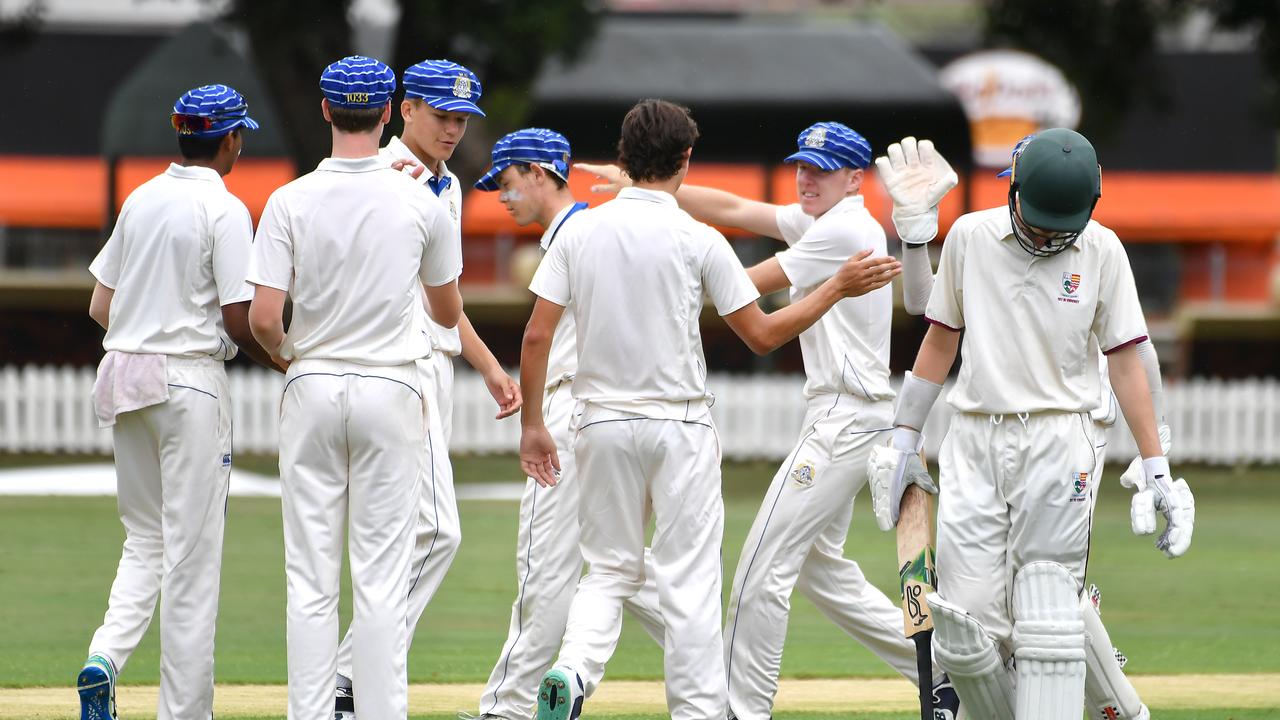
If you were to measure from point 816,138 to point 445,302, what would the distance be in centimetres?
185

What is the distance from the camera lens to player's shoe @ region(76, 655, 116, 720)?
19.3ft

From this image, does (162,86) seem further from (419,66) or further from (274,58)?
(419,66)

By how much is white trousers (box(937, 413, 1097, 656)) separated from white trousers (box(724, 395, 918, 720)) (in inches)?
41.2

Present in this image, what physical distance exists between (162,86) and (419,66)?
16.5 m

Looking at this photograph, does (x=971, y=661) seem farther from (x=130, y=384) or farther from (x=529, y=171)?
(x=130, y=384)

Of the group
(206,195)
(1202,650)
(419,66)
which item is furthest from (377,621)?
(1202,650)

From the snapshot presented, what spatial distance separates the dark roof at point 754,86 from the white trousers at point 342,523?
64.3ft

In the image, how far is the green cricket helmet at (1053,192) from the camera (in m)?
5.32

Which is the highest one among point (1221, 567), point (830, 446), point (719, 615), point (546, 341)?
point (546, 341)

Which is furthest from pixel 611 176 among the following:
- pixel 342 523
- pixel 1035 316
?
pixel 1035 316

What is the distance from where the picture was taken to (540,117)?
27031 millimetres

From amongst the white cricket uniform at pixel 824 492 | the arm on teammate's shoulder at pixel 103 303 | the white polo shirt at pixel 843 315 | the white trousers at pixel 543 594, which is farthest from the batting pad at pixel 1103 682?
the arm on teammate's shoulder at pixel 103 303

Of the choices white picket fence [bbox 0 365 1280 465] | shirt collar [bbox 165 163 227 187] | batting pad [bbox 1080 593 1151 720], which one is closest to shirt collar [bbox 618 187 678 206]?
shirt collar [bbox 165 163 227 187]

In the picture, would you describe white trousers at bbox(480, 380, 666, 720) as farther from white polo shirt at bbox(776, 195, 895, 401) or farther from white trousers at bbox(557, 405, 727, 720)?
white polo shirt at bbox(776, 195, 895, 401)
